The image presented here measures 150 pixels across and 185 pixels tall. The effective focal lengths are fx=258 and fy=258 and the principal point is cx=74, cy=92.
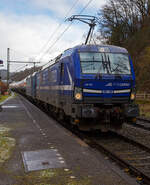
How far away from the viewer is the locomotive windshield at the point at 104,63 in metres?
8.72

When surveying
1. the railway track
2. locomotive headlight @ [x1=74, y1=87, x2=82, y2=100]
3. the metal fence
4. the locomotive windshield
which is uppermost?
the locomotive windshield

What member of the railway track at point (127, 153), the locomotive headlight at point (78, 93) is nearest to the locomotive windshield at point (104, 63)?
the locomotive headlight at point (78, 93)

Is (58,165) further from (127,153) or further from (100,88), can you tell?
(100,88)

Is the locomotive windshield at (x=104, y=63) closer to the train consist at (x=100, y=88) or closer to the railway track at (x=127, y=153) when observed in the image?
the train consist at (x=100, y=88)

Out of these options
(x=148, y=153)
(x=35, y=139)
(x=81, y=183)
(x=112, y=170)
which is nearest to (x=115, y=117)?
(x=148, y=153)

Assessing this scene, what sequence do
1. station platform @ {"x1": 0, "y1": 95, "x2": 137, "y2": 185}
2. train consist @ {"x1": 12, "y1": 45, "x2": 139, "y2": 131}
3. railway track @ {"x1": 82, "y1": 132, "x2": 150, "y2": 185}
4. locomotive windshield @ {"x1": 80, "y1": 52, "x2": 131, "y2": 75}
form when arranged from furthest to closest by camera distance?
locomotive windshield @ {"x1": 80, "y1": 52, "x2": 131, "y2": 75}, train consist @ {"x1": 12, "y1": 45, "x2": 139, "y2": 131}, railway track @ {"x1": 82, "y1": 132, "x2": 150, "y2": 185}, station platform @ {"x1": 0, "y1": 95, "x2": 137, "y2": 185}

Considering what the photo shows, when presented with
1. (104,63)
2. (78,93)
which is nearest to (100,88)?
(78,93)

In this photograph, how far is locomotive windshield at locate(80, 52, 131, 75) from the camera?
8719 mm

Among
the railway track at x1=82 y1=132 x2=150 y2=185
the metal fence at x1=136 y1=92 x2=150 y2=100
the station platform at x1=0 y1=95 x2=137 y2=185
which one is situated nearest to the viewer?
the station platform at x1=0 y1=95 x2=137 y2=185

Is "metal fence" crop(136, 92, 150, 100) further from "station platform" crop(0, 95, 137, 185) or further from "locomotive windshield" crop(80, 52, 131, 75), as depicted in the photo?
"station platform" crop(0, 95, 137, 185)

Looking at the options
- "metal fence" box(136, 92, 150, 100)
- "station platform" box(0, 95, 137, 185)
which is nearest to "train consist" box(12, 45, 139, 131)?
"station platform" box(0, 95, 137, 185)

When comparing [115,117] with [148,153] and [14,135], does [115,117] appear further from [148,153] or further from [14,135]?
[14,135]

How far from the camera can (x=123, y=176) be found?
4.98 meters

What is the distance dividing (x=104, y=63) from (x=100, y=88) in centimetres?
97
